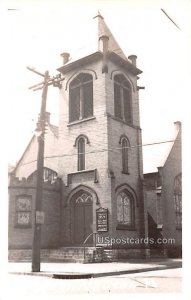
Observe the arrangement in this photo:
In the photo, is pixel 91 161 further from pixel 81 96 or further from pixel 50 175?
pixel 81 96

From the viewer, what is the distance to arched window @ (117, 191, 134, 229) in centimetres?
1769

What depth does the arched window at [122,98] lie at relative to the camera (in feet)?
60.5

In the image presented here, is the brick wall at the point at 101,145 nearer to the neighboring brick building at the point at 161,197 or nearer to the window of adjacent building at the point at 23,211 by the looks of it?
the neighboring brick building at the point at 161,197

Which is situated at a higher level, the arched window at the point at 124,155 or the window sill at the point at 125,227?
the arched window at the point at 124,155

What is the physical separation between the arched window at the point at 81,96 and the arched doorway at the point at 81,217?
3683 millimetres

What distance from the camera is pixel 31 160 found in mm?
→ 21594

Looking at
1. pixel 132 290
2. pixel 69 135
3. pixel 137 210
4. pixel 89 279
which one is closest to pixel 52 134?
pixel 69 135

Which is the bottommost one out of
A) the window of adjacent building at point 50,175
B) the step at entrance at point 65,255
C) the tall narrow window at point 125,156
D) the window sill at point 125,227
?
the step at entrance at point 65,255

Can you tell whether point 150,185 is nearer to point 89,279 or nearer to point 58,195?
point 58,195

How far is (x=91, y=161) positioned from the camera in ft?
61.0

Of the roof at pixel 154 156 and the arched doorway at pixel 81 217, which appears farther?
the roof at pixel 154 156

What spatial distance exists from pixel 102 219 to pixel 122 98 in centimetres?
548

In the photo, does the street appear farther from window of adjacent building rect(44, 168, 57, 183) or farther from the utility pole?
Answer: window of adjacent building rect(44, 168, 57, 183)

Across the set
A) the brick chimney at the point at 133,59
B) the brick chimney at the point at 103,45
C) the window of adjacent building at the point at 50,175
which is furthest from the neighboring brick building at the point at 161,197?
the brick chimney at the point at 133,59
